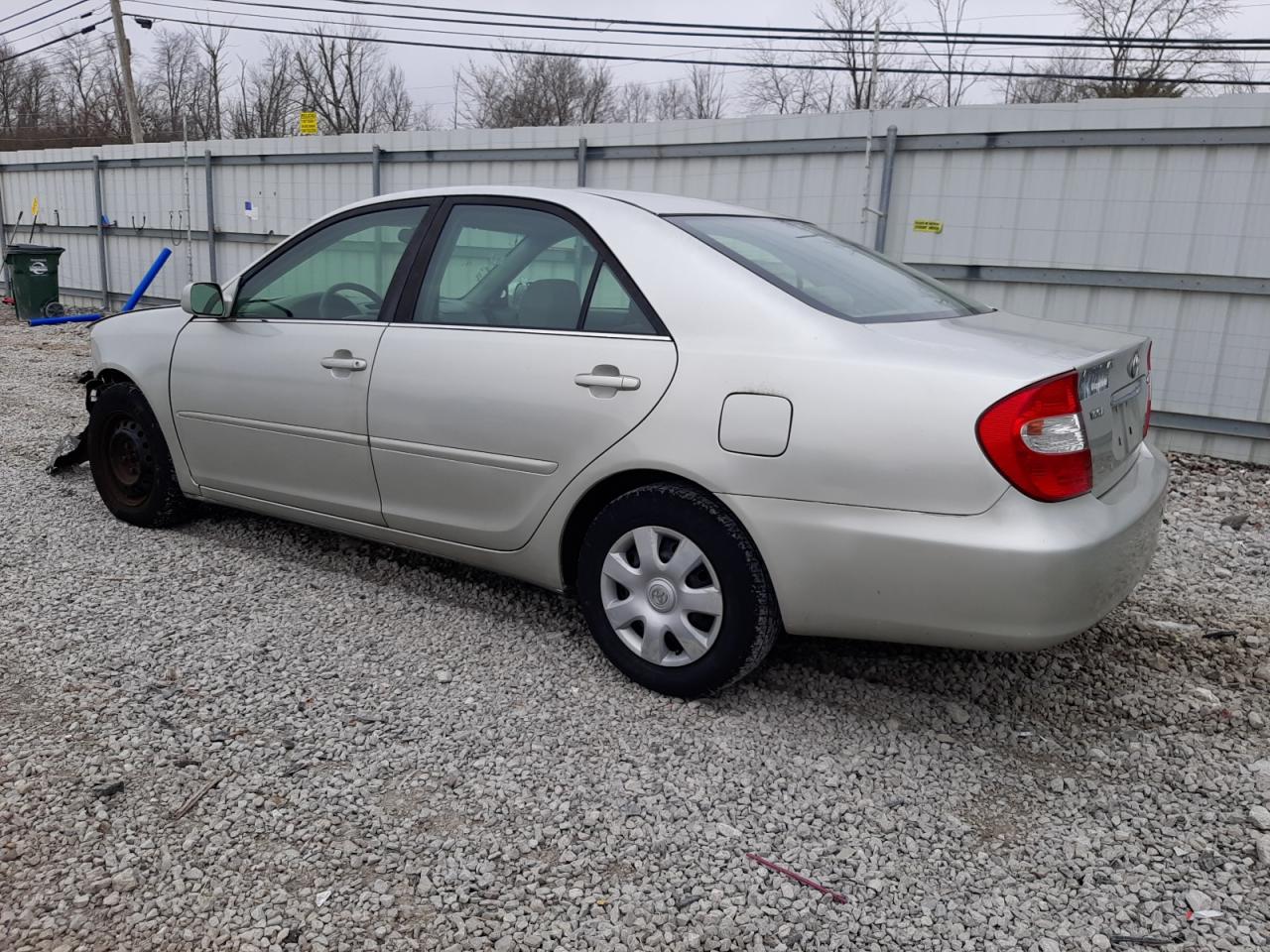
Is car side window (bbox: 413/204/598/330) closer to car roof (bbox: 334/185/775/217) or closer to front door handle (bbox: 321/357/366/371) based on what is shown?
car roof (bbox: 334/185/775/217)

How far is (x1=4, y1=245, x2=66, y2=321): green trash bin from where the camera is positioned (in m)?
14.2

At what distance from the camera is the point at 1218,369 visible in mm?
6727

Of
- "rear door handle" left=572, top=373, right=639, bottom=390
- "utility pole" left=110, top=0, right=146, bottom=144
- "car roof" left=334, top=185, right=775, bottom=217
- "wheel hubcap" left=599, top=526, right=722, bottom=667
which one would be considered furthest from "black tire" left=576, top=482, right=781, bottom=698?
"utility pole" left=110, top=0, right=146, bottom=144

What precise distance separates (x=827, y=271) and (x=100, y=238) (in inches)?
607

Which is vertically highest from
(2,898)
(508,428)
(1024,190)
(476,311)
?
(1024,190)

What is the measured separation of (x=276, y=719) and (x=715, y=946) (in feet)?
4.98

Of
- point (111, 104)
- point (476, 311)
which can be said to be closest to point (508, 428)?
point (476, 311)

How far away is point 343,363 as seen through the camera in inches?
143

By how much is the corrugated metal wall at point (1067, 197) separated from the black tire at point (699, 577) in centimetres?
524

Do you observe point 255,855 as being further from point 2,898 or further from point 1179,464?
point 1179,464

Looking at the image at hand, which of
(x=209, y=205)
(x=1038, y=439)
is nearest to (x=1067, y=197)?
(x=1038, y=439)

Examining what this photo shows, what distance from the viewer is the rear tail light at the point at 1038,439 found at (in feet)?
7.99

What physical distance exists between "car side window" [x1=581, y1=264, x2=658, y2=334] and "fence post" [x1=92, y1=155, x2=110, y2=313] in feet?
48.0

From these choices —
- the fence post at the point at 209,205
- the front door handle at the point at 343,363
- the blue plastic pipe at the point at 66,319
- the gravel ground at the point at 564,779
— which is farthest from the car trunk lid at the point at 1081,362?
the blue plastic pipe at the point at 66,319
